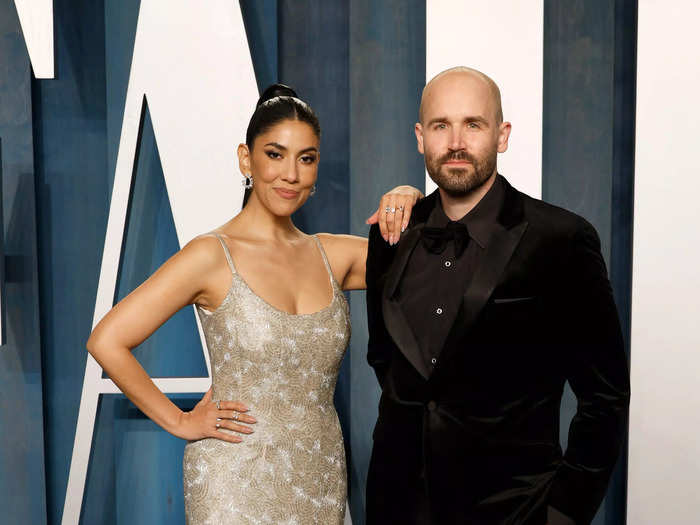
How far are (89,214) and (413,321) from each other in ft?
6.13

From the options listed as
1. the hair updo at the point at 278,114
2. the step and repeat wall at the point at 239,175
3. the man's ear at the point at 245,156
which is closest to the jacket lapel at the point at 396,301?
the hair updo at the point at 278,114

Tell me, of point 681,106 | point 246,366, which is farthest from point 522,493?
point 681,106

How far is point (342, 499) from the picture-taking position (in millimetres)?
2184

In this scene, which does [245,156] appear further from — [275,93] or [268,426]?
[268,426]

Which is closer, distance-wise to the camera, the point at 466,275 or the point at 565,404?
the point at 466,275

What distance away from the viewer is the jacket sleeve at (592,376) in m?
1.70

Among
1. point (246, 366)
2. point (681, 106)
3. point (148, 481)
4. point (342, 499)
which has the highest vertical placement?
point (681, 106)

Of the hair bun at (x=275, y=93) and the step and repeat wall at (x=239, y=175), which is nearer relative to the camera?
the hair bun at (x=275, y=93)

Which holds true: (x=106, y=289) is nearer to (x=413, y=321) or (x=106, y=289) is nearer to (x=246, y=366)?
(x=246, y=366)

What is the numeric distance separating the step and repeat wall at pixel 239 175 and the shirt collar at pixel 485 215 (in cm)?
101

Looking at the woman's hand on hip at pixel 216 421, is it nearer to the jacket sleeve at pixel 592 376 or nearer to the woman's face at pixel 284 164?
the woman's face at pixel 284 164

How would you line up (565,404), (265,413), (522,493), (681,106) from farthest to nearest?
(565,404) < (681,106) < (265,413) < (522,493)

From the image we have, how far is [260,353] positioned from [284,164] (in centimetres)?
55

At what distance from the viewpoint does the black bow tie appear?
5.97 feet
